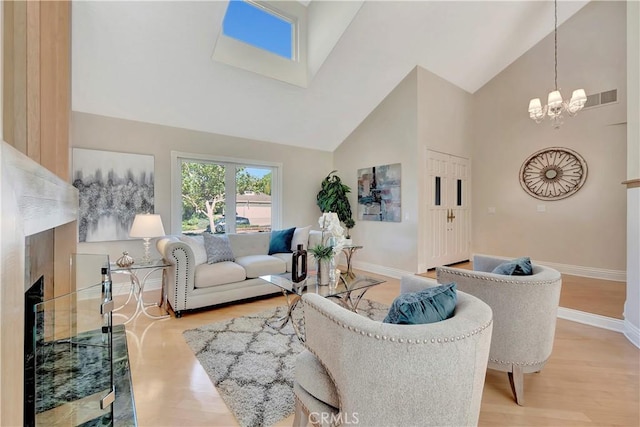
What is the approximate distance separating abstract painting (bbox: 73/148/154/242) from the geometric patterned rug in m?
2.00

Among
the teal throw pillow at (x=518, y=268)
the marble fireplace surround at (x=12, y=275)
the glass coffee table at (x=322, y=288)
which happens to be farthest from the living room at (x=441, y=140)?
the marble fireplace surround at (x=12, y=275)

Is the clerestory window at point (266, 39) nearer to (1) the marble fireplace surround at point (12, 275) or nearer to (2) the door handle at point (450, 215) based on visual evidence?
(2) the door handle at point (450, 215)

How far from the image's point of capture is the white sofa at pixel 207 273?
2.93m

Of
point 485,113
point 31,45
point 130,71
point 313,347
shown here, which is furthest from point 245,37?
point 485,113

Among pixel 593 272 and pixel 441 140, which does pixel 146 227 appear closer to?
pixel 441 140

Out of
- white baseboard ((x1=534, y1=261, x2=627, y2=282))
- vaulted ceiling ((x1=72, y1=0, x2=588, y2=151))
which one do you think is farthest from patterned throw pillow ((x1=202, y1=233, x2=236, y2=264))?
white baseboard ((x1=534, y1=261, x2=627, y2=282))

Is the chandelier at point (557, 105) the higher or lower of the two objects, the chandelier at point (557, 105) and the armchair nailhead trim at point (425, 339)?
the higher

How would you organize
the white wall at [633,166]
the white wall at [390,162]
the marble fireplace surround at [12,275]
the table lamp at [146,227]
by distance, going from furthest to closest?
1. the white wall at [390,162]
2. the table lamp at [146,227]
3. the white wall at [633,166]
4. the marble fireplace surround at [12,275]

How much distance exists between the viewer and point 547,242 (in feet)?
16.1

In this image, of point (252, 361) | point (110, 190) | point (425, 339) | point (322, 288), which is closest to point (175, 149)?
point (110, 190)

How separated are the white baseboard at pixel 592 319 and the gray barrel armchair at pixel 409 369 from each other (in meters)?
2.68

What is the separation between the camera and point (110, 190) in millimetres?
3615

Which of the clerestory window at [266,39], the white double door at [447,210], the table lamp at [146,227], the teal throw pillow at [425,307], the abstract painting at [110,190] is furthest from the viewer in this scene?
the white double door at [447,210]

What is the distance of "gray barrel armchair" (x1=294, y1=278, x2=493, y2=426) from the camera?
95cm
